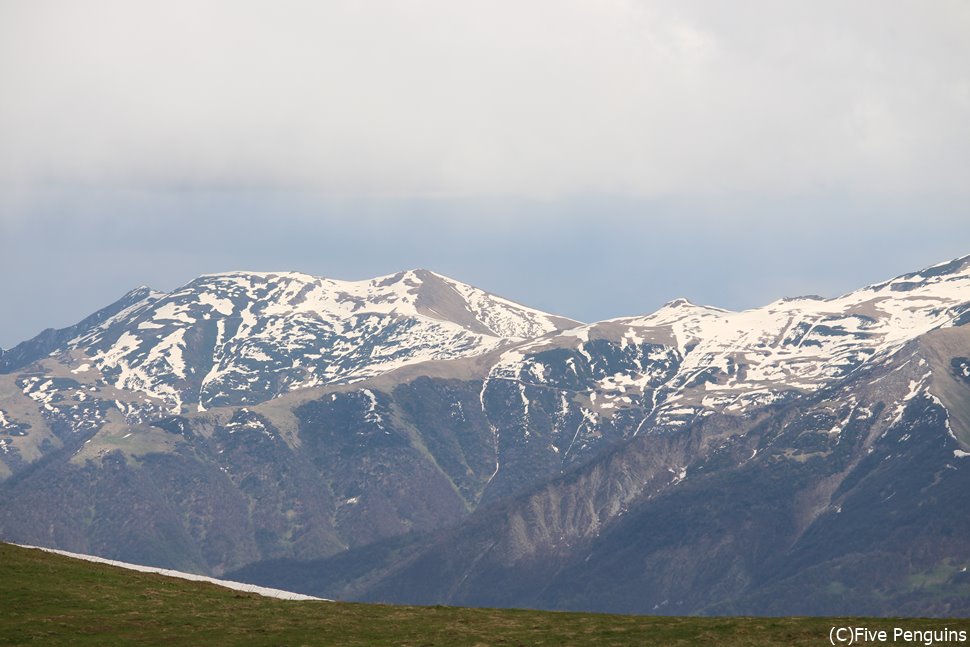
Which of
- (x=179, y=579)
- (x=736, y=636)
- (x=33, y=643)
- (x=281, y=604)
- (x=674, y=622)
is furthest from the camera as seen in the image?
→ (x=179, y=579)

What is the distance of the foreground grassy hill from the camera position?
388ft

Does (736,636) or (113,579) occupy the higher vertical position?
(113,579)

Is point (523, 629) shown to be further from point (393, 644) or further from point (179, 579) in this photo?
point (179, 579)

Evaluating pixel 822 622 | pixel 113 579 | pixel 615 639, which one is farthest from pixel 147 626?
pixel 822 622

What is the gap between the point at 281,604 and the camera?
139 metres

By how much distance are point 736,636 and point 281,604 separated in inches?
1763

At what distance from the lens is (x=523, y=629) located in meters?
126

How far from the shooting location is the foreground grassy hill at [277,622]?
→ 388 feet

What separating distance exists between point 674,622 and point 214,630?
40.8 metres

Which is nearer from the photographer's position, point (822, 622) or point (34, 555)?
point (822, 622)

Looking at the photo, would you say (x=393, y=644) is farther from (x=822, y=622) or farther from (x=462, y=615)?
(x=822, y=622)

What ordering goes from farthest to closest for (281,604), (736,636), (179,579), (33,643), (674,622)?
(179,579), (281,604), (674,622), (736,636), (33,643)

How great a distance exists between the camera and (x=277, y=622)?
12650 cm

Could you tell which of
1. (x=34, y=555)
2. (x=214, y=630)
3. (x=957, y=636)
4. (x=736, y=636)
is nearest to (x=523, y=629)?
(x=736, y=636)
